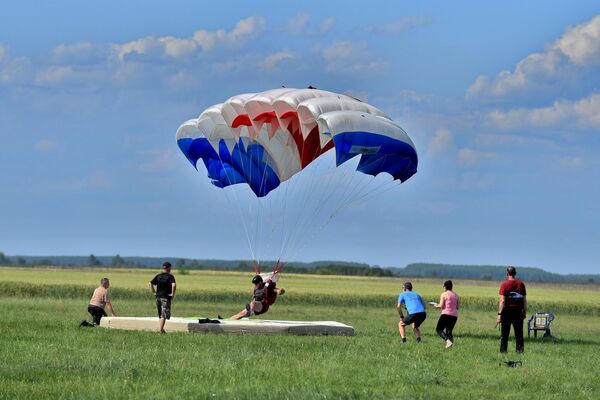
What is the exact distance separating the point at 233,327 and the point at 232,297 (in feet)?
80.4

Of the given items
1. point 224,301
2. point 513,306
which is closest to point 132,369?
point 513,306

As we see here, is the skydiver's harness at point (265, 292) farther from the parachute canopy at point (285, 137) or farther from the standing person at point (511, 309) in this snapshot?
the standing person at point (511, 309)

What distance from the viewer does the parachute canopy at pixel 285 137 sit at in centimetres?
2448

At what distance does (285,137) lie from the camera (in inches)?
1073

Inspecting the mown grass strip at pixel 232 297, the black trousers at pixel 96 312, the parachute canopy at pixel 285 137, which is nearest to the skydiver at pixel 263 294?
the parachute canopy at pixel 285 137

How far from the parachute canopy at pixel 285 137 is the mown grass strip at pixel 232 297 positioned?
18244mm

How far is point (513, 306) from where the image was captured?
67.7 ft

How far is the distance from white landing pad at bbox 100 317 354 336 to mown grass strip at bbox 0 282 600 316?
22251 mm

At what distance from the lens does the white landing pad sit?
23.2 metres

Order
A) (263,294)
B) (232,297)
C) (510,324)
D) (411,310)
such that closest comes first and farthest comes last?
(510,324) < (411,310) < (263,294) < (232,297)

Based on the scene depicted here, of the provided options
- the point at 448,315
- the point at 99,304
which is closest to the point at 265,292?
the point at 99,304

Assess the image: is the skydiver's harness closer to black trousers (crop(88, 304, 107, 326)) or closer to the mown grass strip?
black trousers (crop(88, 304, 107, 326))

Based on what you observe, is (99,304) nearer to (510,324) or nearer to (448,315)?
(448,315)

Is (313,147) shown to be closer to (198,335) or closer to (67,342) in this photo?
(198,335)
